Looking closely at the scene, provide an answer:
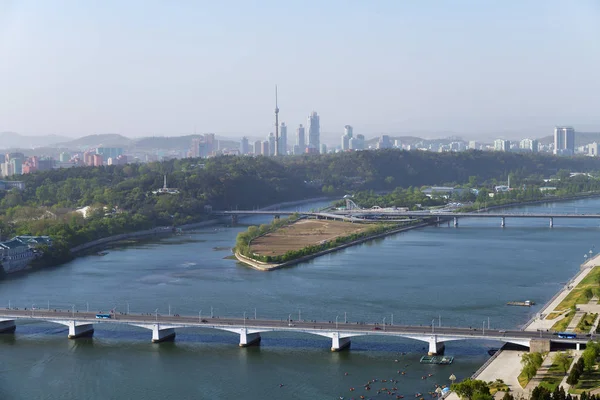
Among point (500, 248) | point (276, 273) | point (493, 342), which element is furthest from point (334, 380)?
point (500, 248)

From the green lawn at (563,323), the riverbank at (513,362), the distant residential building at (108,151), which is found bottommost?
the riverbank at (513,362)

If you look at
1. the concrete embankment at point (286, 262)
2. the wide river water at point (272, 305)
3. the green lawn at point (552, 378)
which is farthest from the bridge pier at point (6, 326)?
the green lawn at point (552, 378)

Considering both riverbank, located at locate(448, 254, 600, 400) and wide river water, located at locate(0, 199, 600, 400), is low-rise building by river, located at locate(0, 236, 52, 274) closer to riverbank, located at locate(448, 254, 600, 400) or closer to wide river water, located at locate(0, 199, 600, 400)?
wide river water, located at locate(0, 199, 600, 400)

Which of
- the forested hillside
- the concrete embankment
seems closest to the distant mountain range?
the forested hillside

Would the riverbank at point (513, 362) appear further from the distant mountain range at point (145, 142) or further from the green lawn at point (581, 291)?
the distant mountain range at point (145, 142)

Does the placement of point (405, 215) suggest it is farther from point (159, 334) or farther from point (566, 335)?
point (566, 335)

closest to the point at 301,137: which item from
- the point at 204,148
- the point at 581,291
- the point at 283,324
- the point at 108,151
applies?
the point at 204,148
